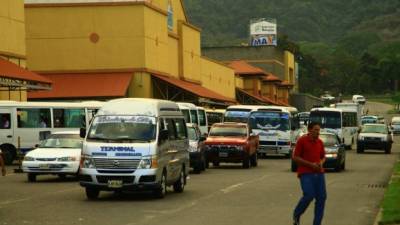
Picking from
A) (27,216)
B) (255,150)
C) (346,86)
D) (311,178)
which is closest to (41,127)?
(255,150)

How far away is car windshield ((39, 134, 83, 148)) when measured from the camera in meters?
29.3

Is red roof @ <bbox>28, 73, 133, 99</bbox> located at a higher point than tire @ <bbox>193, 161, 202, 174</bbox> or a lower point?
higher

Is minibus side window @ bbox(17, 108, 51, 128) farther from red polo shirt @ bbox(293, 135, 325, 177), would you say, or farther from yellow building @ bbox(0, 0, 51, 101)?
red polo shirt @ bbox(293, 135, 325, 177)

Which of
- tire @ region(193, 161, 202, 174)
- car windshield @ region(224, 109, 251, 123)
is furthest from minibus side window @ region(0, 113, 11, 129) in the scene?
car windshield @ region(224, 109, 251, 123)

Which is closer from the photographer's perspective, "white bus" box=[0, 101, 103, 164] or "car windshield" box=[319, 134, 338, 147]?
"car windshield" box=[319, 134, 338, 147]

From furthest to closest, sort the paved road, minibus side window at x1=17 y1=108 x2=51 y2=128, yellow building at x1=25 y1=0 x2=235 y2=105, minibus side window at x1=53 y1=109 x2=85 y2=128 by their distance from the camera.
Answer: yellow building at x1=25 y1=0 x2=235 y2=105 < minibus side window at x1=53 y1=109 x2=85 y2=128 < minibus side window at x1=17 y1=108 x2=51 y2=128 < the paved road

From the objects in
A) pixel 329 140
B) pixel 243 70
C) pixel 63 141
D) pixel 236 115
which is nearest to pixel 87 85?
pixel 236 115

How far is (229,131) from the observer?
1580 inches

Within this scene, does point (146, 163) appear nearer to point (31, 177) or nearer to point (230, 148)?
point (31, 177)

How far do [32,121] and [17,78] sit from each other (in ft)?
7.04

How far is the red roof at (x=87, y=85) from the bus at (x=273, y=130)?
10046 mm

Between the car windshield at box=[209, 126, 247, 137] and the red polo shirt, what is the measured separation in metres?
24.2

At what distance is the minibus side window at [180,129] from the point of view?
24531mm

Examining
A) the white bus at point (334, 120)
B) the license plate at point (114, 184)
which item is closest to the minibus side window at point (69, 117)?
the license plate at point (114, 184)
